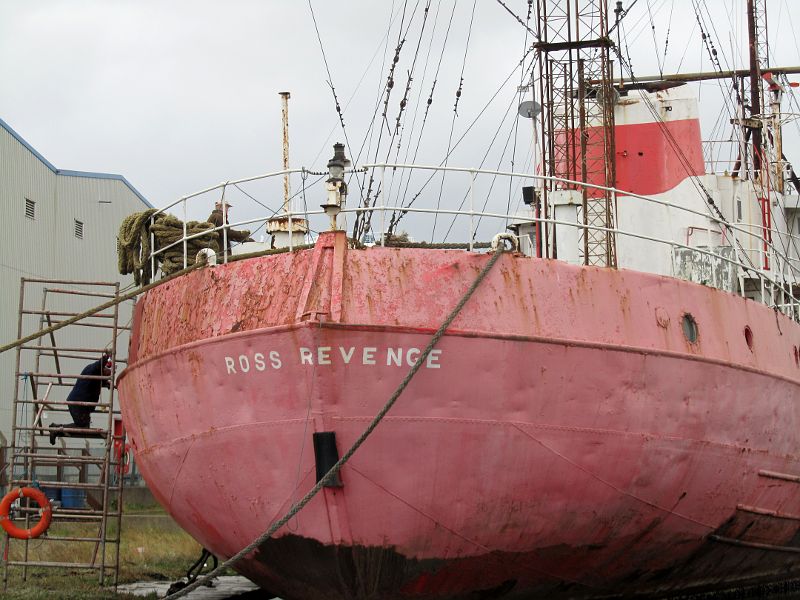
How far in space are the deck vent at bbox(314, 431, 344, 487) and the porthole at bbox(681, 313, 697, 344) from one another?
12.9ft

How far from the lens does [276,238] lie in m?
13.8

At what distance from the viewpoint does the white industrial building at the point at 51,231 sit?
30.5 m

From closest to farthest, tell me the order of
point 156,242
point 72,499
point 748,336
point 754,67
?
point 748,336
point 156,242
point 72,499
point 754,67

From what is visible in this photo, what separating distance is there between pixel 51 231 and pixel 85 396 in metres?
19.6

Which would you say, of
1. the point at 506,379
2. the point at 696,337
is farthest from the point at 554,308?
the point at 696,337

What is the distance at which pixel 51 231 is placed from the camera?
33344mm

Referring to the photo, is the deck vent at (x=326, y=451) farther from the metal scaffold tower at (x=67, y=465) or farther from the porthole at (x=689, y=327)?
the porthole at (x=689, y=327)

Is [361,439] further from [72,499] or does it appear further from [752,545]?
[72,499]

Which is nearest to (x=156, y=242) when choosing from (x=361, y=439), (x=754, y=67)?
(x=361, y=439)

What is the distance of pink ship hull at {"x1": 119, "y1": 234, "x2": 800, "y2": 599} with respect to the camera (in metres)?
10.4

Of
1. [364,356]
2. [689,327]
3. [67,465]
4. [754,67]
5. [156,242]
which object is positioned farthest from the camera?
[754,67]

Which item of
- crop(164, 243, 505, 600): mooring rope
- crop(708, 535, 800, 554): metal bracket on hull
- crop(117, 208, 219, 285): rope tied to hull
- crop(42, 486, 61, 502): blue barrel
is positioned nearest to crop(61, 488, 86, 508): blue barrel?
crop(42, 486, 61, 502): blue barrel

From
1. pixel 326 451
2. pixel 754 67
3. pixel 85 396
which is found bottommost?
pixel 326 451

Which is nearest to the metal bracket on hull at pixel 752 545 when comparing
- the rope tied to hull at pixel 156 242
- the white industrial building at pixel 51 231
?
the rope tied to hull at pixel 156 242
